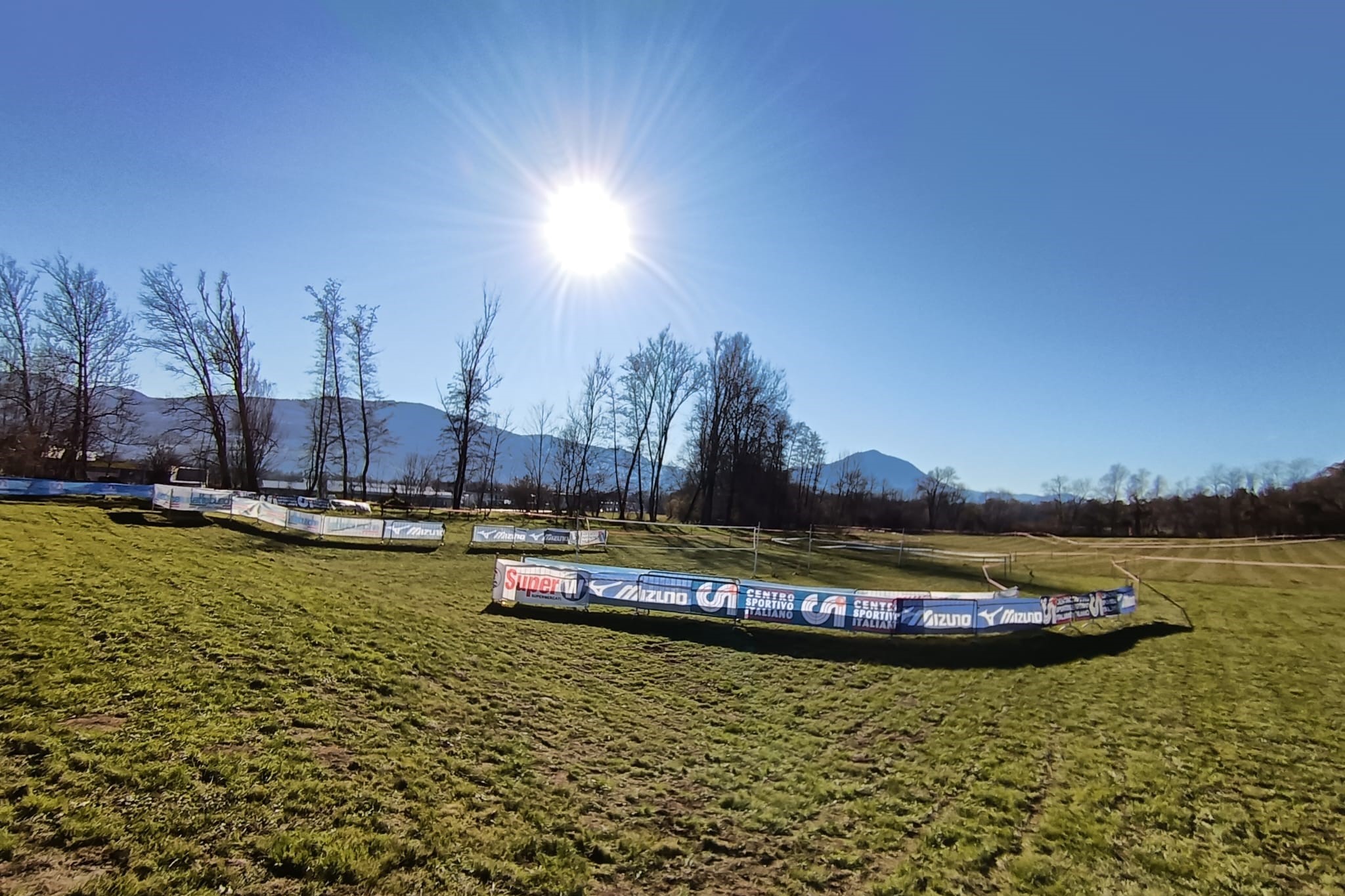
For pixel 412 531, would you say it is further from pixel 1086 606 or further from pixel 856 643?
pixel 1086 606

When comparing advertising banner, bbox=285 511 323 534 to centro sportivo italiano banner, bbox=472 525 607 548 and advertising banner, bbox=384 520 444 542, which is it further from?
centro sportivo italiano banner, bbox=472 525 607 548

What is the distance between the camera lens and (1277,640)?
1911cm

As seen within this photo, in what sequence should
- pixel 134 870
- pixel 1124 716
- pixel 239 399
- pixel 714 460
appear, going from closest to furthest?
pixel 134 870
pixel 1124 716
pixel 239 399
pixel 714 460

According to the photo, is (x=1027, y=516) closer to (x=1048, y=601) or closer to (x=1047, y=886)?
(x=1048, y=601)

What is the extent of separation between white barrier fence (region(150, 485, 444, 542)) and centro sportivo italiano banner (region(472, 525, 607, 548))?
6.99 feet

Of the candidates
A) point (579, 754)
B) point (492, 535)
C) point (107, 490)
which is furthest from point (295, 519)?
point (579, 754)

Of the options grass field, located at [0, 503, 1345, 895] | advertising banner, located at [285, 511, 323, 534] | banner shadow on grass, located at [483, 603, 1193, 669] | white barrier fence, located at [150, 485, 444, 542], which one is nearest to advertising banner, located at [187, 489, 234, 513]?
white barrier fence, located at [150, 485, 444, 542]

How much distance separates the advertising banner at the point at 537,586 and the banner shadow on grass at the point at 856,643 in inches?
10.5

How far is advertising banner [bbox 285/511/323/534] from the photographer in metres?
27.1

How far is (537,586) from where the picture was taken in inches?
700

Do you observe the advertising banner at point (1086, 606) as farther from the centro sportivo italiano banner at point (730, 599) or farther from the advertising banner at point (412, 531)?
the advertising banner at point (412, 531)

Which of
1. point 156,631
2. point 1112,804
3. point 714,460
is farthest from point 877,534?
point 156,631

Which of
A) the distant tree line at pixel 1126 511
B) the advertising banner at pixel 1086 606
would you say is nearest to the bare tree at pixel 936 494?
the distant tree line at pixel 1126 511

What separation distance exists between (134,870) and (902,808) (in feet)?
27.9
